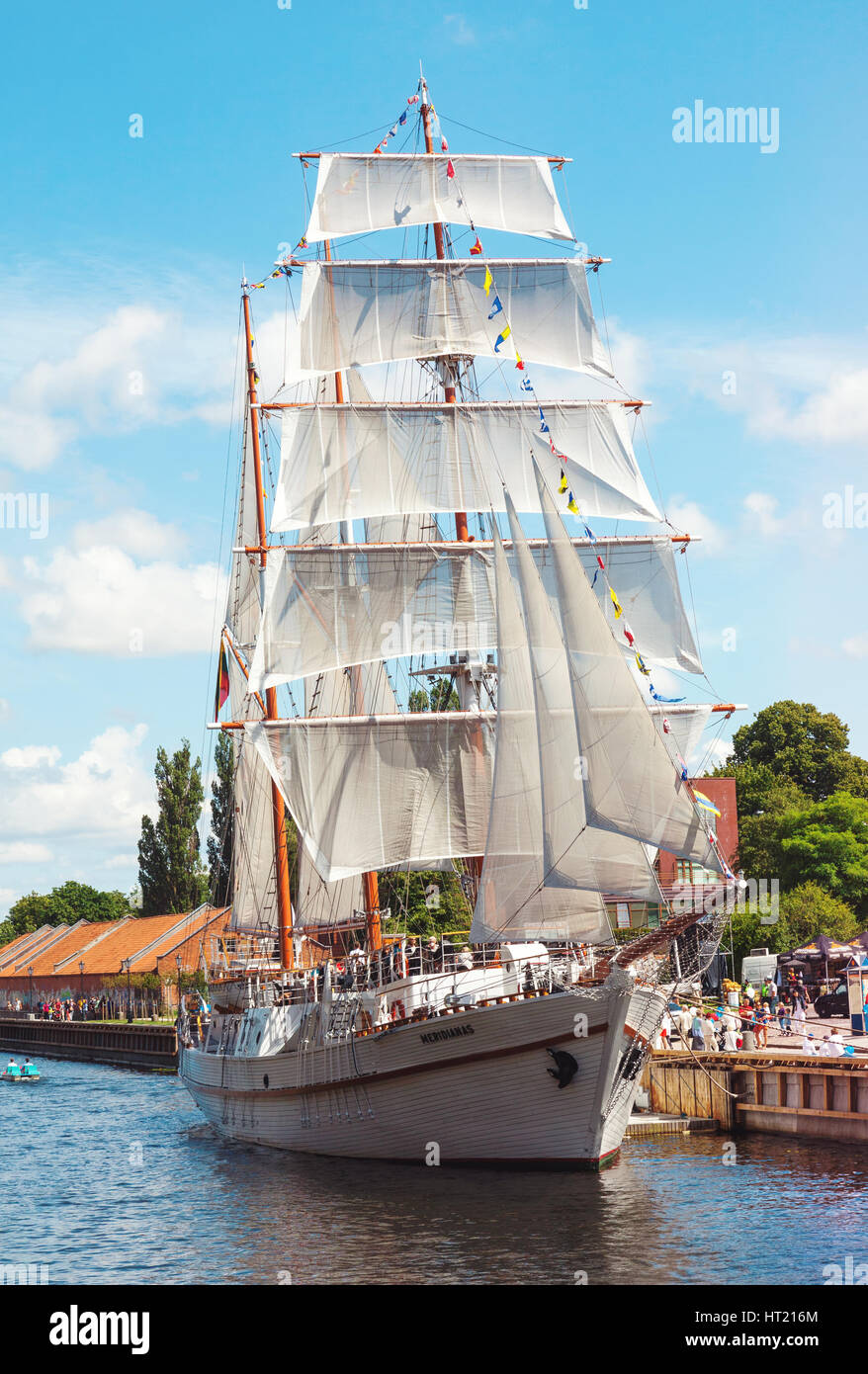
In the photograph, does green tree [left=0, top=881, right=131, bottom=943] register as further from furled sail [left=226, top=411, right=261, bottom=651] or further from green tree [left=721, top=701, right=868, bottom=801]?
furled sail [left=226, top=411, right=261, bottom=651]

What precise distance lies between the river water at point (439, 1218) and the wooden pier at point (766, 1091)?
0.77 meters

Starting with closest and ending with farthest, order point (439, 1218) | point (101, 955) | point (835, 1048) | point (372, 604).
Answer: point (439, 1218)
point (835, 1048)
point (372, 604)
point (101, 955)

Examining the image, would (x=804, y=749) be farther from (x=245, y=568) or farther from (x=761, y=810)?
(x=245, y=568)

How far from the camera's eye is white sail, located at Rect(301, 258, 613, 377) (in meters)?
46.3

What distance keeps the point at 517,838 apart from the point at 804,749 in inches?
2331

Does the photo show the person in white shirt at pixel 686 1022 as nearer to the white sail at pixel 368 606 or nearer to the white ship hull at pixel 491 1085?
the white ship hull at pixel 491 1085

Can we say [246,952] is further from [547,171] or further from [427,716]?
[547,171]

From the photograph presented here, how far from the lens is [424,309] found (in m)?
46.3

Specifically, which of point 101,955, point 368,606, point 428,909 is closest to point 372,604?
point 368,606

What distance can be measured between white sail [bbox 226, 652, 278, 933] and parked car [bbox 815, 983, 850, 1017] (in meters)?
19.4

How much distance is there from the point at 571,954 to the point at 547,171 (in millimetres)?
29094

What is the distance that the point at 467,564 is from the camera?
144ft

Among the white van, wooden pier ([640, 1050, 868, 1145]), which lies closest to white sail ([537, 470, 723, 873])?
wooden pier ([640, 1050, 868, 1145])
